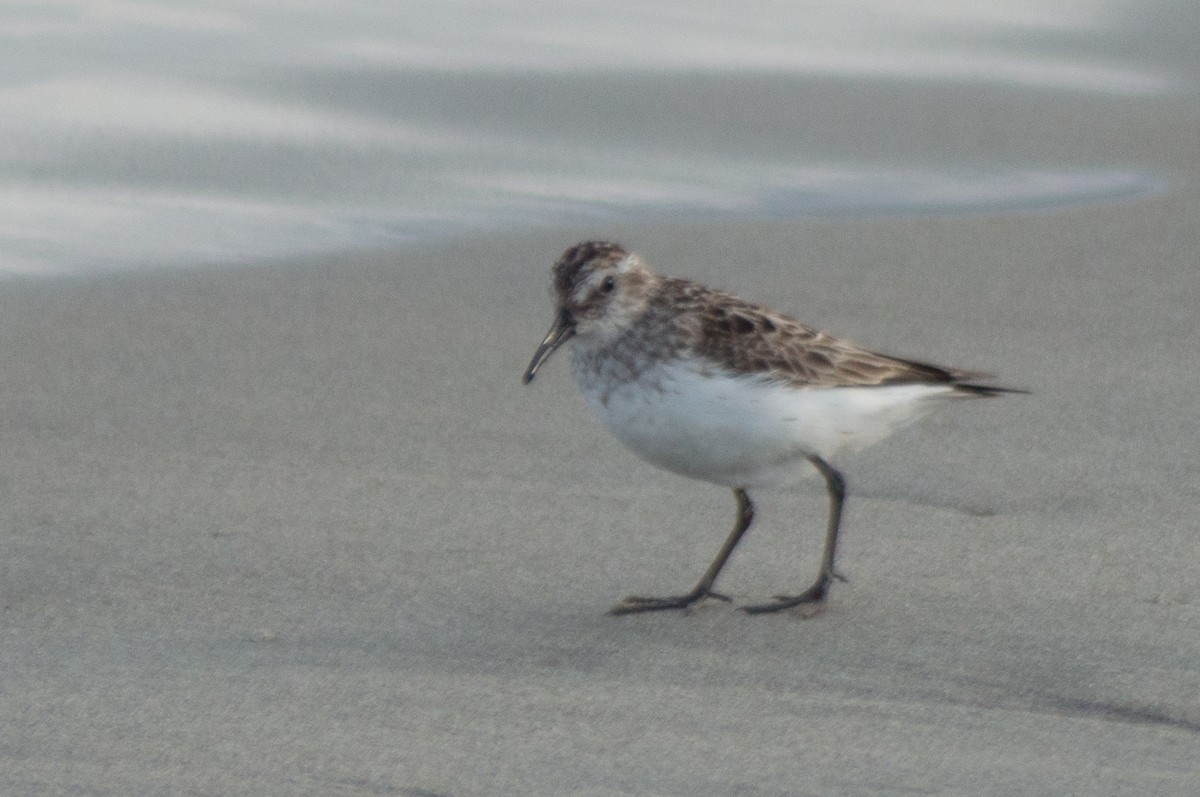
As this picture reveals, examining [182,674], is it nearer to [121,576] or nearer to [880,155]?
[121,576]

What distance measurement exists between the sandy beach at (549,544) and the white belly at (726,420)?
1.02 feet

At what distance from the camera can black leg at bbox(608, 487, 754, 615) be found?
3787 mm

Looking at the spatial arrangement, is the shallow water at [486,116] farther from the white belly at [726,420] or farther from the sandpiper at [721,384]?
the white belly at [726,420]

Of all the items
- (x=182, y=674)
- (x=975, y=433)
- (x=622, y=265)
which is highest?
(x=622, y=265)

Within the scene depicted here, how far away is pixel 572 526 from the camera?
4281mm

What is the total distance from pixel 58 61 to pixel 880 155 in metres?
3.62

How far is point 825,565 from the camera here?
3.79 metres

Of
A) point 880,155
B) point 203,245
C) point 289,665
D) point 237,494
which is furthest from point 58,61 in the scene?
point 289,665

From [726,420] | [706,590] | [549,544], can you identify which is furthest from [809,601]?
[549,544]

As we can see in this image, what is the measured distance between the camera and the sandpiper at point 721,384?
3.66 metres

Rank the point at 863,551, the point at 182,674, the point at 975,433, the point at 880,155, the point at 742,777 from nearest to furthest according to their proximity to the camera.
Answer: the point at 742,777
the point at 182,674
the point at 863,551
the point at 975,433
the point at 880,155

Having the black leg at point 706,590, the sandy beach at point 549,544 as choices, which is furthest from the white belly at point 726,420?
the sandy beach at point 549,544

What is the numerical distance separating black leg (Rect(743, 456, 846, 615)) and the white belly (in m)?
0.05

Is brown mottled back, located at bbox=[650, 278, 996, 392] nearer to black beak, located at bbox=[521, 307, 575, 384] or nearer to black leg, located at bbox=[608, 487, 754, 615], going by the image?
black beak, located at bbox=[521, 307, 575, 384]
